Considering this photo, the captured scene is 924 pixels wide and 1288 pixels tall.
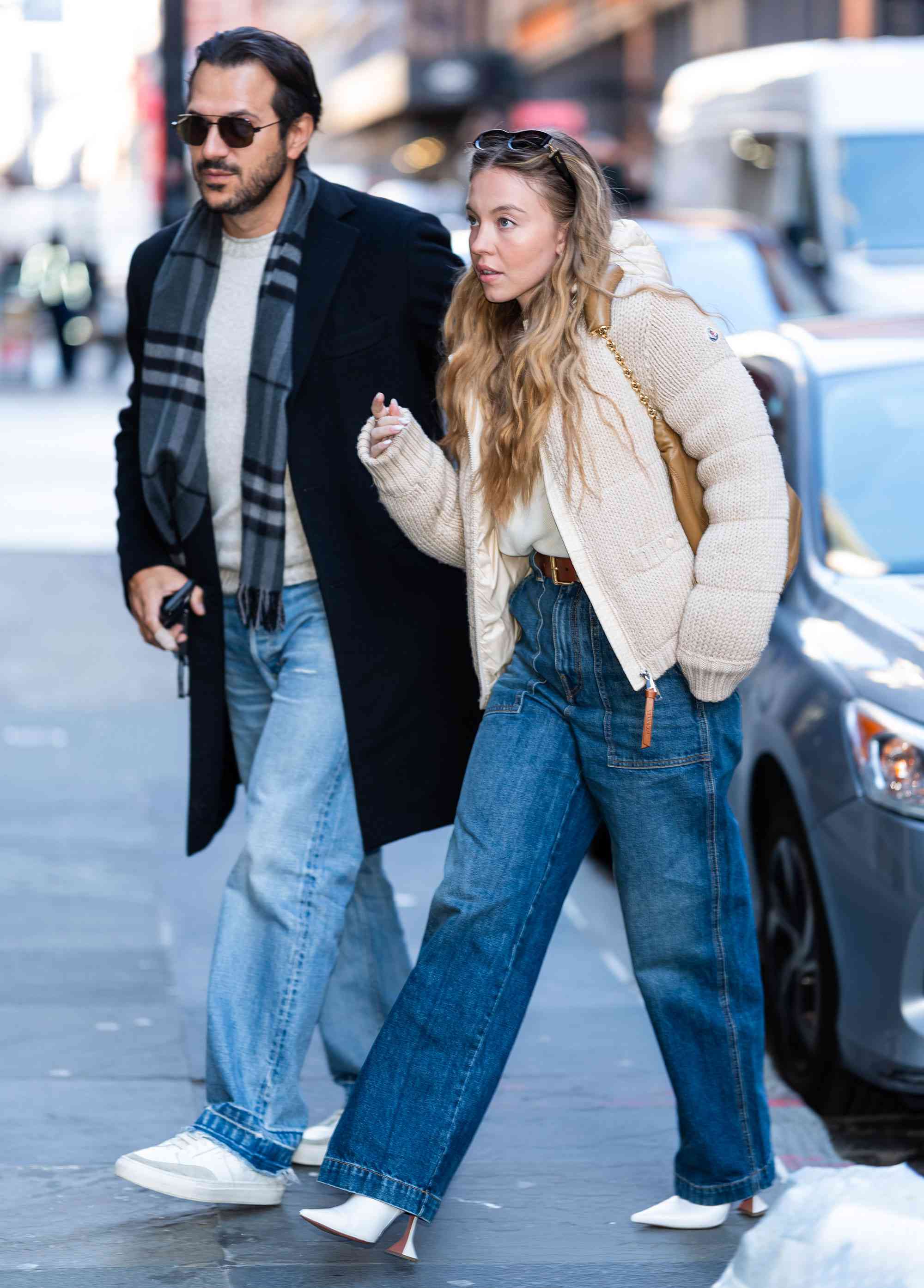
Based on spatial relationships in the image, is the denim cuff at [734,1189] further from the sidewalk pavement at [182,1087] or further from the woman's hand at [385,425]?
the woman's hand at [385,425]

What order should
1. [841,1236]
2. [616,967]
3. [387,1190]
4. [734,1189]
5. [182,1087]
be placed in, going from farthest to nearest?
1. [616,967]
2. [182,1087]
3. [734,1189]
4. [387,1190]
5. [841,1236]

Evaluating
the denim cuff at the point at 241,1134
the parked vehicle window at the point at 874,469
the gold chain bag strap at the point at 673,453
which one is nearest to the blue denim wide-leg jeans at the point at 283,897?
the denim cuff at the point at 241,1134

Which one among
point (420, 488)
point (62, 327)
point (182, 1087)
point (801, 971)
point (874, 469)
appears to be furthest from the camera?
point (62, 327)

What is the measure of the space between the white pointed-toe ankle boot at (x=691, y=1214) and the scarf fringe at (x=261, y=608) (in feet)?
3.98

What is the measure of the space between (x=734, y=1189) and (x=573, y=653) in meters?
0.97

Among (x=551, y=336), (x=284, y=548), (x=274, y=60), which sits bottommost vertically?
(x=284, y=548)

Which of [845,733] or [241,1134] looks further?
[845,733]

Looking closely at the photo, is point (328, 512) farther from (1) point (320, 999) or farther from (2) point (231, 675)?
(1) point (320, 999)

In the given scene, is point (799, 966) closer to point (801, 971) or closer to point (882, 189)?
point (801, 971)

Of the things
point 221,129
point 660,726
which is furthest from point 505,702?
point 221,129

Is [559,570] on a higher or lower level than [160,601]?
higher

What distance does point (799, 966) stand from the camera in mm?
4598

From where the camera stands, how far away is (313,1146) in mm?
3922

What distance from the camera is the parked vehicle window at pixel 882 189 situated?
1323 cm
